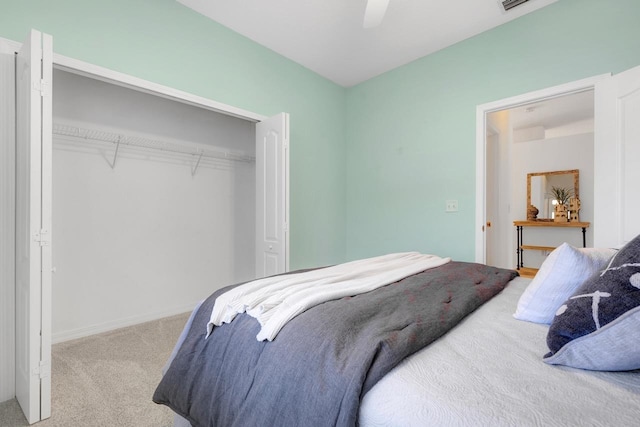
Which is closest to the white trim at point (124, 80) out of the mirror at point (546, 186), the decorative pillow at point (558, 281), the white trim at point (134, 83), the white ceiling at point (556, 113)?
the white trim at point (134, 83)

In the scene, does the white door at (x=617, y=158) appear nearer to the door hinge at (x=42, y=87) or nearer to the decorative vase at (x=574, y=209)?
the door hinge at (x=42, y=87)

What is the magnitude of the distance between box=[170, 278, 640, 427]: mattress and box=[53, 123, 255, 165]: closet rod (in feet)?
9.96

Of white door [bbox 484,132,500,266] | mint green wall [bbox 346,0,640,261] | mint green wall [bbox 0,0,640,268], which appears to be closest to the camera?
mint green wall [bbox 0,0,640,268]

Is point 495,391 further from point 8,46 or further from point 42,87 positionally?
point 8,46

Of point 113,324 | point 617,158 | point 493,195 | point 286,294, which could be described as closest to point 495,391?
point 286,294

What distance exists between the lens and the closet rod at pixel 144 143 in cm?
255

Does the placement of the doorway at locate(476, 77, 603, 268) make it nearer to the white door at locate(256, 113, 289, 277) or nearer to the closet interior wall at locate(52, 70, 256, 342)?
the white door at locate(256, 113, 289, 277)

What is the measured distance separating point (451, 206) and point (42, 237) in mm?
3198

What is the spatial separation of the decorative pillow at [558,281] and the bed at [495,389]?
114 millimetres

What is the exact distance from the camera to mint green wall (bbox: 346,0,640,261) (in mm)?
2395

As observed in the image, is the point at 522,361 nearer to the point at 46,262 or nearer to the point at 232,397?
the point at 232,397

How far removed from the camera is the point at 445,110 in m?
3.18

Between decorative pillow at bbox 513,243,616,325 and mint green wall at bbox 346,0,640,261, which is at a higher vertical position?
mint green wall at bbox 346,0,640,261

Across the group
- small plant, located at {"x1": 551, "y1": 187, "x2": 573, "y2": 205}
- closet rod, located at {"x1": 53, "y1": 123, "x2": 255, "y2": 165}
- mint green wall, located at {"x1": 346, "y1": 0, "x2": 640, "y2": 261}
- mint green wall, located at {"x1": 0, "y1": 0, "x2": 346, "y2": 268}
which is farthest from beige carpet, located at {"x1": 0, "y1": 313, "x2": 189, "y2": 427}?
small plant, located at {"x1": 551, "y1": 187, "x2": 573, "y2": 205}
